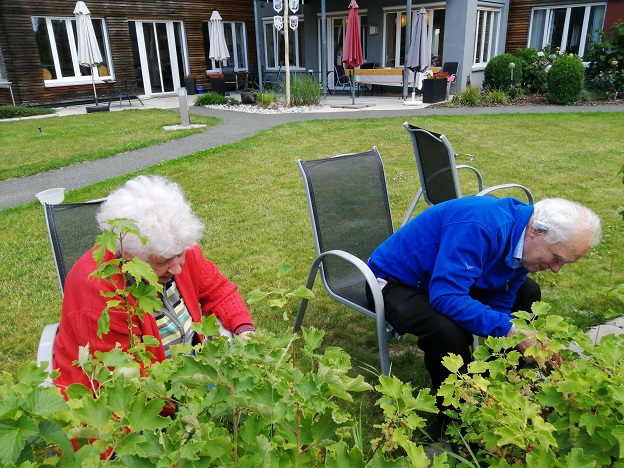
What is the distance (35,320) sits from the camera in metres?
3.39

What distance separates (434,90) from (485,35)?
161 inches

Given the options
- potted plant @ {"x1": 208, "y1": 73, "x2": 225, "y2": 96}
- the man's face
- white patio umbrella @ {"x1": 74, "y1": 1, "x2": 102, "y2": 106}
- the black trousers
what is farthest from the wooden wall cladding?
the man's face

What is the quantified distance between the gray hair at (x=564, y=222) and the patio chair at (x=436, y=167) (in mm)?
1364

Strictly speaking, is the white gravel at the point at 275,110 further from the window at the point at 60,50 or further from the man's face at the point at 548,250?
the man's face at the point at 548,250

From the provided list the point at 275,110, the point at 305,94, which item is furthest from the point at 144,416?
the point at 305,94

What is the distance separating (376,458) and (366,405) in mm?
1833

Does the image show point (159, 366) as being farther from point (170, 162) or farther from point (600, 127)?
point (600, 127)

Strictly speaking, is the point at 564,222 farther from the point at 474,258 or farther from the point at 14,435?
the point at 14,435

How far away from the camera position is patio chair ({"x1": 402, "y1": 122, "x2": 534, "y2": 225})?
11.0 ft

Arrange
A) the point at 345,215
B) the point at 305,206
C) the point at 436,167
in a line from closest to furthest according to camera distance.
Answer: the point at 345,215 → the point at 436,167 → the point at 305,206

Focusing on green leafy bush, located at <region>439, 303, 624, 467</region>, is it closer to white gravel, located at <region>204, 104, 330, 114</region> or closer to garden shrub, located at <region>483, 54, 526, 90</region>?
white gravel, located at <region>204, 104, 330, 114</region>

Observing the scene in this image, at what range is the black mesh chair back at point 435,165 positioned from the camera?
11.1 ft

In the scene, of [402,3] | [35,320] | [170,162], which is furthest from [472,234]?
[402,3]

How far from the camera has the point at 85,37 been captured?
13633 mm
